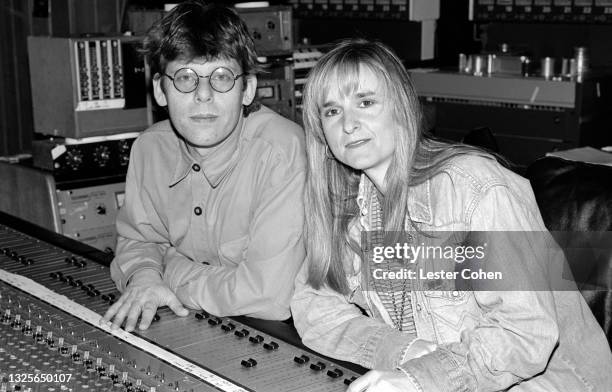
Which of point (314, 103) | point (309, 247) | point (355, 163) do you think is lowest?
point (309, 247)

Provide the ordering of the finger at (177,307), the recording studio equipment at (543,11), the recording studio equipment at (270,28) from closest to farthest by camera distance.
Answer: the finger at (177,307)
the recording studio equipment at (270,28)
the recording studio equipment at (543,11)

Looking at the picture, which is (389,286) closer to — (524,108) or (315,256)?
(315,256)

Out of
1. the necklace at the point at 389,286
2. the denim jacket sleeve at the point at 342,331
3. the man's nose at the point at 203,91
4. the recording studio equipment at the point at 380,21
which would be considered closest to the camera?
the denim jacket sleeve at the point at 342,331

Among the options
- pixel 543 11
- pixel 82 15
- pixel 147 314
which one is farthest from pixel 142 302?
pixel 543 11

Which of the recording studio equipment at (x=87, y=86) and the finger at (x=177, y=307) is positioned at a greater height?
the recording studio equipment at (x=87, y=86)

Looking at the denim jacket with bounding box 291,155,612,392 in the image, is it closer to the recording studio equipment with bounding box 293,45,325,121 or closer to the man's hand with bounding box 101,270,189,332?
the man's hand with bounding box 101,270,189,332

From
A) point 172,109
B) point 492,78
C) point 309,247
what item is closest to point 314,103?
point 309,247

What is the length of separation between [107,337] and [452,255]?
2.38ft

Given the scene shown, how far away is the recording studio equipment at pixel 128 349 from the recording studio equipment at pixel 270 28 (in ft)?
6.13

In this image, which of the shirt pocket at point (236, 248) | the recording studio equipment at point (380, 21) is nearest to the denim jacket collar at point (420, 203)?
the shirt pocket at point (236, 248)

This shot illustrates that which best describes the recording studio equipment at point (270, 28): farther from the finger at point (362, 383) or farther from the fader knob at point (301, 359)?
the finger at point (362, 383)

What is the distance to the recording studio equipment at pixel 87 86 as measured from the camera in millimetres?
3303

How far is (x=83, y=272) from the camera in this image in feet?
7.11

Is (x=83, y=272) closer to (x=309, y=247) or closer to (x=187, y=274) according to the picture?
(x=187, y=274)
